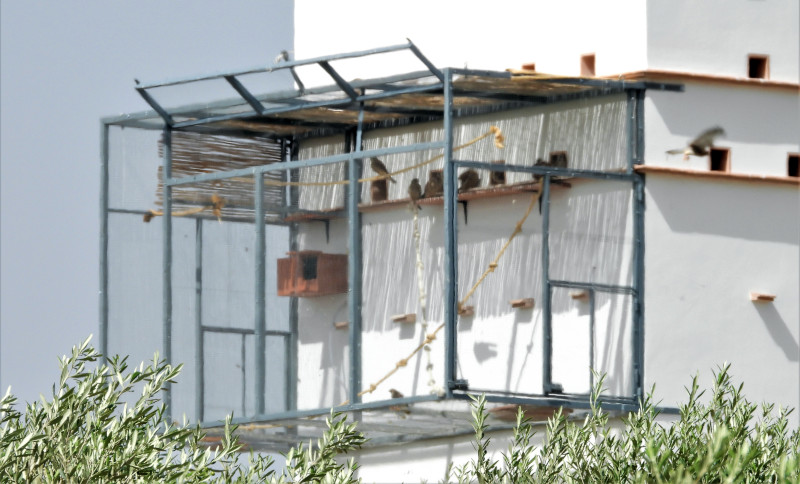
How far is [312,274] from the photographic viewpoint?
21750mm

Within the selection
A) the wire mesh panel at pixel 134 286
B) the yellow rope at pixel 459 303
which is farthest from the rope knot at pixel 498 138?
the wire mesh panel at pixel 134 286

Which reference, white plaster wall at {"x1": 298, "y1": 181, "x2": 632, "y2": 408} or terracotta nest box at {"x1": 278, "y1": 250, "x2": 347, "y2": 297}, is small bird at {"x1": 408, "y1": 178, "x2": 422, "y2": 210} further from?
terracotta nest box at {"x1": 278, "y1": 250, "x2": 347, "y2": 297}

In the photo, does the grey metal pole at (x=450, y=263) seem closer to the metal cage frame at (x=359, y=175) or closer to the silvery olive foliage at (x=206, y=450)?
the metal cage frame at (x=359, y=175)

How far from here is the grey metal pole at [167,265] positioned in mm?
23047

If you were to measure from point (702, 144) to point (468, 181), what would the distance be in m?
2.98

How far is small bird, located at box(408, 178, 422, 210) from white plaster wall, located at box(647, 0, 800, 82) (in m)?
2.89

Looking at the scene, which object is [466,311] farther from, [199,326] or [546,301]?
[199,326]

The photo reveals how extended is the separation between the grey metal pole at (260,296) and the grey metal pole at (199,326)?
2.87 ft

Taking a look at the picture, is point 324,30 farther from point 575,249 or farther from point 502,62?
point 575,249

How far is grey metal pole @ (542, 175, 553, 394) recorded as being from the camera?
20375 millimetres

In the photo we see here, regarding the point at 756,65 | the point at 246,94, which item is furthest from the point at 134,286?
the point at 756,65

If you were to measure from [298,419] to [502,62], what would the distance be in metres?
4.73

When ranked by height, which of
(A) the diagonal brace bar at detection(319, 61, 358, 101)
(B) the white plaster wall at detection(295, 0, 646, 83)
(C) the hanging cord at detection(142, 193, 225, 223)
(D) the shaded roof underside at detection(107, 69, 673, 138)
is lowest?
(C) the hanging cord at detection(142, 193, 225, 223)

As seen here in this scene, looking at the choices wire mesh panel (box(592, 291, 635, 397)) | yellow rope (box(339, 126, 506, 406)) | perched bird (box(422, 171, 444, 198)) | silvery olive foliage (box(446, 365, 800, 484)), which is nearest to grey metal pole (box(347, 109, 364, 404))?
yellow rope (box(339, 126, 506, 406))
